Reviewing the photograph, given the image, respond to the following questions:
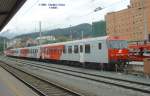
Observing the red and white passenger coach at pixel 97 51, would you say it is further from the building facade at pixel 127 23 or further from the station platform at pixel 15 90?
the building facade at pixel 127 23

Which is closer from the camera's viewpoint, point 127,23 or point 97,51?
point 97,51

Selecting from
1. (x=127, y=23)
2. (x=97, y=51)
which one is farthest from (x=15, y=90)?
(x=127, y=23)

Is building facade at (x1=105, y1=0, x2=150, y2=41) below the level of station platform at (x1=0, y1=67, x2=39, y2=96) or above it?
above

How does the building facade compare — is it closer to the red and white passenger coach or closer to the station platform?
the red and white passenger coach

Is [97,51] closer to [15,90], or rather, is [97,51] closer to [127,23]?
[15,90]

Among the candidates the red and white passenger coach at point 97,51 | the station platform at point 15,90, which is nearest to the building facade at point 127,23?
the red and white passenger coach at point 97,51

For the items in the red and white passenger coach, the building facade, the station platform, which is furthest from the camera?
the building facade

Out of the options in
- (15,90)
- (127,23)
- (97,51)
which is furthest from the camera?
(127,23)

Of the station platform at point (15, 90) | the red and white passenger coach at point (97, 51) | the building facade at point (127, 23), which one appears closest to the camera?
the station platform at point (15, 90)

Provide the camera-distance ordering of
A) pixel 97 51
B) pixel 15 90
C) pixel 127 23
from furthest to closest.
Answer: pixel 127 23 < pixel 97 51 < pixel 15 90

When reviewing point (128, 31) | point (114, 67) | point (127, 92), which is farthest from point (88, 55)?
point (128, 31)

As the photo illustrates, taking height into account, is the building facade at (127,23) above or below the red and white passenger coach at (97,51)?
above

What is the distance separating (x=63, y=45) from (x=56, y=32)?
57581mm

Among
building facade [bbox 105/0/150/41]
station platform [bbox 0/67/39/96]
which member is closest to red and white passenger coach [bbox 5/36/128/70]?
station platform [bbox 0/67/39/96]
